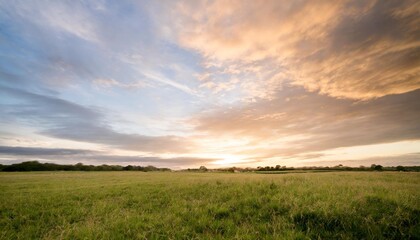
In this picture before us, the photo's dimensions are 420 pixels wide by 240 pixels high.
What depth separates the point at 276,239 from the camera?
216 inches

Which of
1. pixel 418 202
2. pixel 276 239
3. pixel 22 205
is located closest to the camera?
pixel 276 239

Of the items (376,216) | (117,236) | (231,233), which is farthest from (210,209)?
(376,216)

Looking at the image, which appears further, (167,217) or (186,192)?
(186,192)

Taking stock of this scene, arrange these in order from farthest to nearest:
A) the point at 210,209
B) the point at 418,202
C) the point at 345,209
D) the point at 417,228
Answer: the point at 210,209 → the point at 418,202 → the point at 345,209 → the point at 417,228

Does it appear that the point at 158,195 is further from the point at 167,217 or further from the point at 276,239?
the point at 276,239

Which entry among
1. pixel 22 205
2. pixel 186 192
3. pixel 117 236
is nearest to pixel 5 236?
pixel 117 236

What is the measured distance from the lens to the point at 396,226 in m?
6.01

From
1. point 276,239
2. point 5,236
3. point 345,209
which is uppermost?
point 345,209

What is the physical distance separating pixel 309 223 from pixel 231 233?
2337mm

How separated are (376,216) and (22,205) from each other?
1599 cm

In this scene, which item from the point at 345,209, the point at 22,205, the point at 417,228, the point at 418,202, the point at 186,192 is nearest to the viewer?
the point at 417,228

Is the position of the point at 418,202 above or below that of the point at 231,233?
above

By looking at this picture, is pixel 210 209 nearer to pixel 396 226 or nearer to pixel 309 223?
pixel 309 223

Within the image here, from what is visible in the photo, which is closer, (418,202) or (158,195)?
(418,202)
